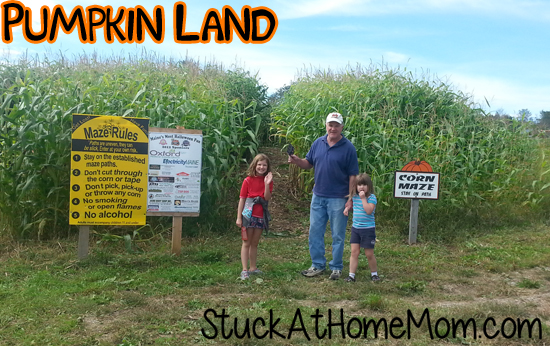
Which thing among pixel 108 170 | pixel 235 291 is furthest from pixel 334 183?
pixel 108 170

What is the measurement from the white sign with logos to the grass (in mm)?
651

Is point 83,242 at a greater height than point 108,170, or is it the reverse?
point 108,170

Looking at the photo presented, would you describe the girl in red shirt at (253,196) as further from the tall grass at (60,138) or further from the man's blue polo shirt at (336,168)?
the tall grass at (60,138)

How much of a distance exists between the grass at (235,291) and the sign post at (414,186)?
1.42 feet

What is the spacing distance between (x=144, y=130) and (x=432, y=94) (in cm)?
765

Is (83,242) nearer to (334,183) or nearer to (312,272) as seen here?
(312,272)

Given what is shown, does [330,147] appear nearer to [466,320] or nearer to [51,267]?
[466,320]

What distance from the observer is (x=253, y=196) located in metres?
5.38

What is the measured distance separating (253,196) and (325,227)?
3.17 ft

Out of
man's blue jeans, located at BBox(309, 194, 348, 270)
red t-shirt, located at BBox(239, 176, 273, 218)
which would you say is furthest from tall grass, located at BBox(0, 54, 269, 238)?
man's blue jeans, located at BBox(309, 194, 348, 270)

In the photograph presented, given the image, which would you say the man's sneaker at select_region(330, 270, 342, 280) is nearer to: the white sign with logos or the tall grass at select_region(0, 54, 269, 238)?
the white sign with logos

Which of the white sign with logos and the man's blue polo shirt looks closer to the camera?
the man's blue polo shirt

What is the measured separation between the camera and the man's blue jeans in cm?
545

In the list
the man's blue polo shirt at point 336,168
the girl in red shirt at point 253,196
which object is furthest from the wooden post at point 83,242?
the man's blue polo shirt at point 336,168
